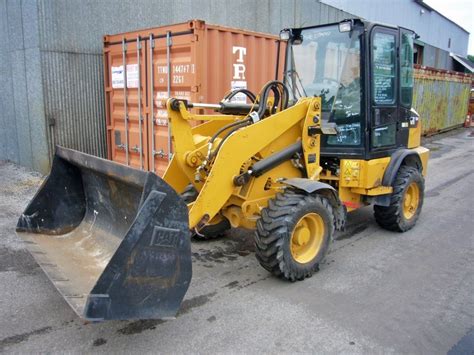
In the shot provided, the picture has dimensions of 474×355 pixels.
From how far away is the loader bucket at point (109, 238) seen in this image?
9.31 feet

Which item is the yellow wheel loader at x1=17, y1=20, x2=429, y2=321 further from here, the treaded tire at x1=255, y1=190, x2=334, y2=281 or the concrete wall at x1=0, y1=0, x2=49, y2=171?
the concrete wall at x1=0, y1=0, x2=49, y2=171

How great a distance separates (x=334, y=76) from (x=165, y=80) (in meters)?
2.86

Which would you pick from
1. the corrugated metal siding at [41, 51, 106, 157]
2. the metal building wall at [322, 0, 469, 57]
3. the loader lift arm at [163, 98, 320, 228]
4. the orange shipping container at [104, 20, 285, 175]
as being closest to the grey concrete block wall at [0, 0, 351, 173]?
the corrugated metal siding at [41, 51, 106, 157]

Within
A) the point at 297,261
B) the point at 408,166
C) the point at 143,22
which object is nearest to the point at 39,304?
the point at 297,261

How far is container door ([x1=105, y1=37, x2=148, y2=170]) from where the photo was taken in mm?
7328

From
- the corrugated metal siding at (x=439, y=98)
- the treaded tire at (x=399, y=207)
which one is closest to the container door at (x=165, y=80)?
the treaded tire at (x=399, y=207)

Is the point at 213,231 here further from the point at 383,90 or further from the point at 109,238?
the point at 383,90

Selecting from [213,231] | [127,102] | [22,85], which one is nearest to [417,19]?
[127,102]

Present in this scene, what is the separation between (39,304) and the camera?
3.67 meters

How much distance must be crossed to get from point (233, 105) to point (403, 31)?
2.42m

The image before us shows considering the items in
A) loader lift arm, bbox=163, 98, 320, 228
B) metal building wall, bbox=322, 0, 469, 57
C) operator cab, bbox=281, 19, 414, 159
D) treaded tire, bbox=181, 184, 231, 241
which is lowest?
treaded tire, bbox=181, 184, 231, 241

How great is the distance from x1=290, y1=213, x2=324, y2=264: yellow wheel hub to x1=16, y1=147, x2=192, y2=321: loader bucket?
54.6 inches

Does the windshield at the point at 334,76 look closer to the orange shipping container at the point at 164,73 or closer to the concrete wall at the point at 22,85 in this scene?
the orange shipping container at the point at 164,73

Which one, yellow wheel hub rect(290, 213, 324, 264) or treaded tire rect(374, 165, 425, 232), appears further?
treaded tire rect(374, 165, 425, 232)
